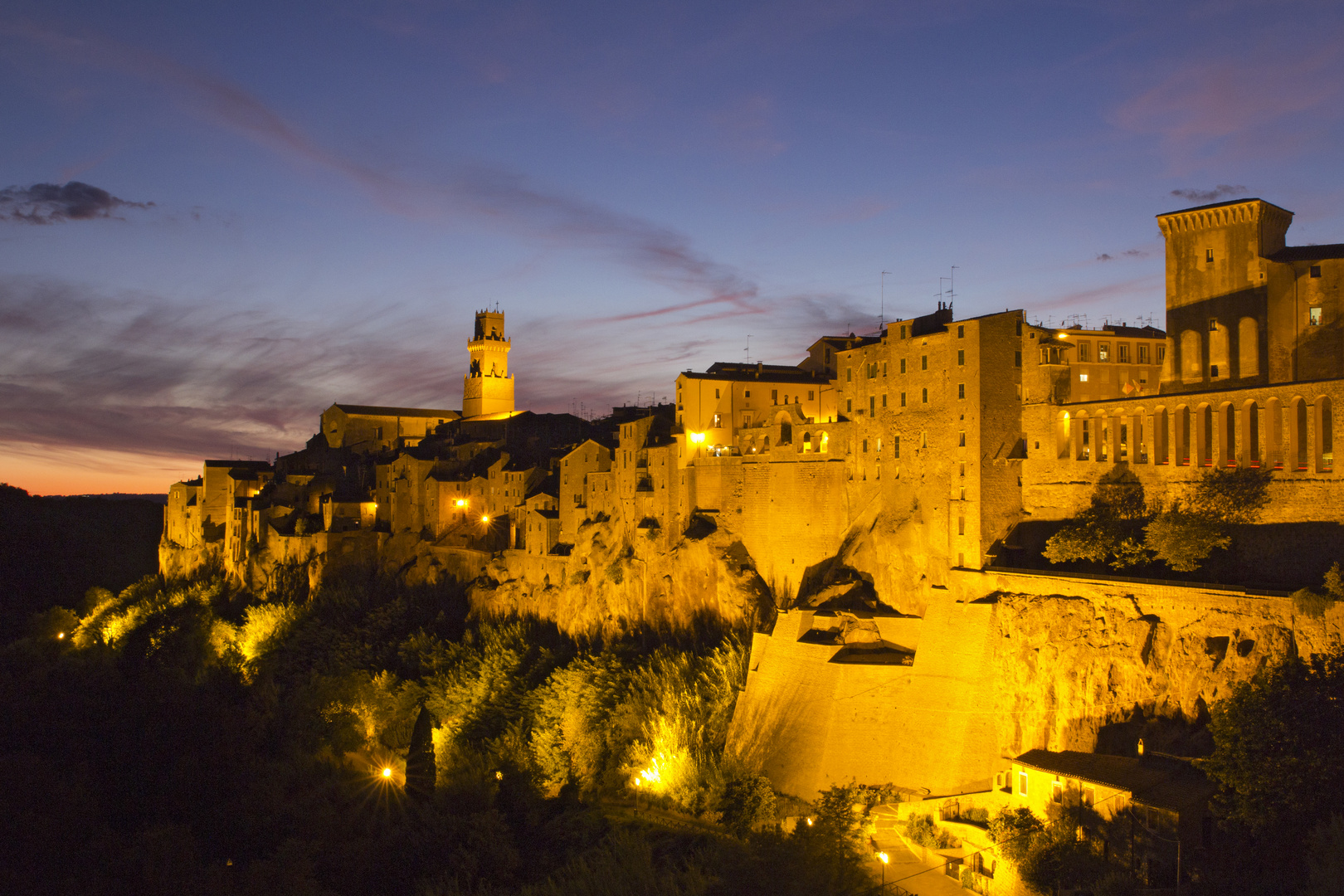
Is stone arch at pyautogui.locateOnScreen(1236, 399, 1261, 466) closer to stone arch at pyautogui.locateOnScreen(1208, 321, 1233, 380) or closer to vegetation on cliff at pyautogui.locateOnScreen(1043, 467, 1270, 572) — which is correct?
vegetation on cliff at pyautogui.locateOnScreen(1043, 467, 1270, 572)

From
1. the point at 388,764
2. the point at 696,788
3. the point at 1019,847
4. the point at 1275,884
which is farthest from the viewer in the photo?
the point at 388,764

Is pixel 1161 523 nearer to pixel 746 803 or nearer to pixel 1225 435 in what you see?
pixel 1225 435

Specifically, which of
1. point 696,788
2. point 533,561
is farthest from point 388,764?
point 696,788

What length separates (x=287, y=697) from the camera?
45.4 metres

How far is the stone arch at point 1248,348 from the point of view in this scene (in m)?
34.3

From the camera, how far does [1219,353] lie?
3541 cm

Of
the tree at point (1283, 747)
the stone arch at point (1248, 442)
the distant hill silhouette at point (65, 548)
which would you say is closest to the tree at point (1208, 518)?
the stone arch at point (1248, 442)

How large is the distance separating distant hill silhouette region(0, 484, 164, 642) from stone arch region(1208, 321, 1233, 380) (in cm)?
7743

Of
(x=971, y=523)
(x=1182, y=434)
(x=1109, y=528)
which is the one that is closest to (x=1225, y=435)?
(x=1182, y=434)

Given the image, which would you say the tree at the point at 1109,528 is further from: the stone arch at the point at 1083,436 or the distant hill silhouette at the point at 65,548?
the distant hill silhouette at the point at 65,548

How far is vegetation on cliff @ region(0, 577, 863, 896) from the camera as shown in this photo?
90.2 ft

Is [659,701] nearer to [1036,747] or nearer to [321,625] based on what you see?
[1036,747]

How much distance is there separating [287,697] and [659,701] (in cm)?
2102

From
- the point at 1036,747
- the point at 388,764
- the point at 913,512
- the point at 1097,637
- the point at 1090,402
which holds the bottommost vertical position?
the point at 388,764
